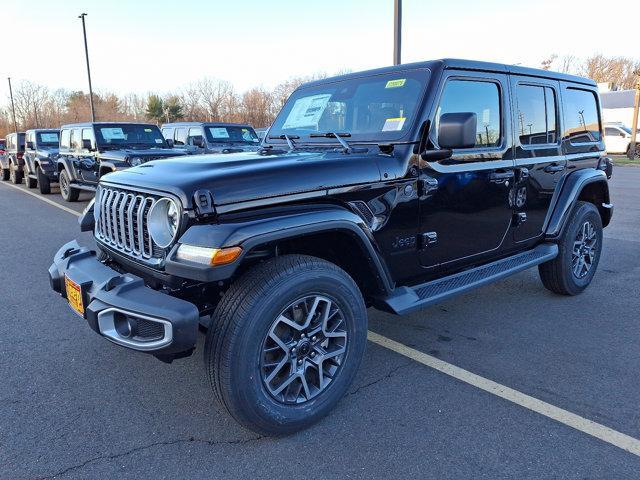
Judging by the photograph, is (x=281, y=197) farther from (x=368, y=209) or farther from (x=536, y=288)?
(x=536, y=288)

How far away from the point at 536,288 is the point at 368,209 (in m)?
2.92


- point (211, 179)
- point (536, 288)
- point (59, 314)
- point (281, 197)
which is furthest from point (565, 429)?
point (59, 314)

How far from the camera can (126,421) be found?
2742 millimetres

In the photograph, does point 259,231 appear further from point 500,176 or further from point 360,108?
point 500,176

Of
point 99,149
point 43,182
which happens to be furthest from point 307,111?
point 43,182

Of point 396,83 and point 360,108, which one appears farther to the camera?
point 360,108

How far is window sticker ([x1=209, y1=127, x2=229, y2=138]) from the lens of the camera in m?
13.1

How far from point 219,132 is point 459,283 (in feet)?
35.5

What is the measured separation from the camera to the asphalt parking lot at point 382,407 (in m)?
2.38

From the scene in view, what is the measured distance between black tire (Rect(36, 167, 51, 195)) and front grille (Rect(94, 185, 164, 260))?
38.5ft

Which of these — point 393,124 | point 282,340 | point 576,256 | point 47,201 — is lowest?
point 47,201

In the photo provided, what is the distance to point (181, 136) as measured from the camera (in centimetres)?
1441

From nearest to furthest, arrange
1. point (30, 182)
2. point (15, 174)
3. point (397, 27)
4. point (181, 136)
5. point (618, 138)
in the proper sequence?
point (397, 27) → point (181, 136) → point (30, 182) → point (15, 174) → point (618, 138)

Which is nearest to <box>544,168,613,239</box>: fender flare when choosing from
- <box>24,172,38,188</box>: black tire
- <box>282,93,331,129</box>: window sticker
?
<box>282,93,331,129</box>: window sticker
